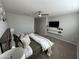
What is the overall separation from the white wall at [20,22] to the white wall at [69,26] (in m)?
2.13

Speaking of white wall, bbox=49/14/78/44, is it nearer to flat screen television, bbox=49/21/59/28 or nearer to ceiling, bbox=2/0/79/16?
flat screen television, bbox=49/21/59/28

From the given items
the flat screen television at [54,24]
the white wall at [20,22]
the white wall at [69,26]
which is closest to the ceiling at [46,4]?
the white wall at [69,26]

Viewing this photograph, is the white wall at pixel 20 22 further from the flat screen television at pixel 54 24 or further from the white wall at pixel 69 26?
the white wall at pixel 69 26

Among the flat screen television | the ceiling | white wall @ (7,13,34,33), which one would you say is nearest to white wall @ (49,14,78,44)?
the flat screen television

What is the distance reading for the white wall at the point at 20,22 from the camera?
166 inches

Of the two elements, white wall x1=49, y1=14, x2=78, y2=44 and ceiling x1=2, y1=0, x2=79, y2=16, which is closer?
ceiling x1=2, y1=0, x2=79, y2=16

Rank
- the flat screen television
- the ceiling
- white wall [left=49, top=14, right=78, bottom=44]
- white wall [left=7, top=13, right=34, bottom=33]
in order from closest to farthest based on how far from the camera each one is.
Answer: the ceiling
white wall [left=49, top=14, right=78, bottom=44]
white wall [left=7, top=13, right=34, bottom=33]
the flat screen television

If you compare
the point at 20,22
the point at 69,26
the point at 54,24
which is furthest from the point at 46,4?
the point at 20,22

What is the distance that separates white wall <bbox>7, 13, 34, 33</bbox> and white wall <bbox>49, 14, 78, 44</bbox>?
213 cm

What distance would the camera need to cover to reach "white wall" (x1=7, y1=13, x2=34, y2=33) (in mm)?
4205

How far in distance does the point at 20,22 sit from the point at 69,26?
3031 millimetres

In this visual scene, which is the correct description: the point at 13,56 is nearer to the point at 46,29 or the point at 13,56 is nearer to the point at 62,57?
the point at 62,57

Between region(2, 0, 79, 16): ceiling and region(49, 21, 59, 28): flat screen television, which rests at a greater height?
region(2, 0, 79, 16): ceiling

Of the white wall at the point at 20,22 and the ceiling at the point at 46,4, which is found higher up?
the ceiling at the point at 46,4
